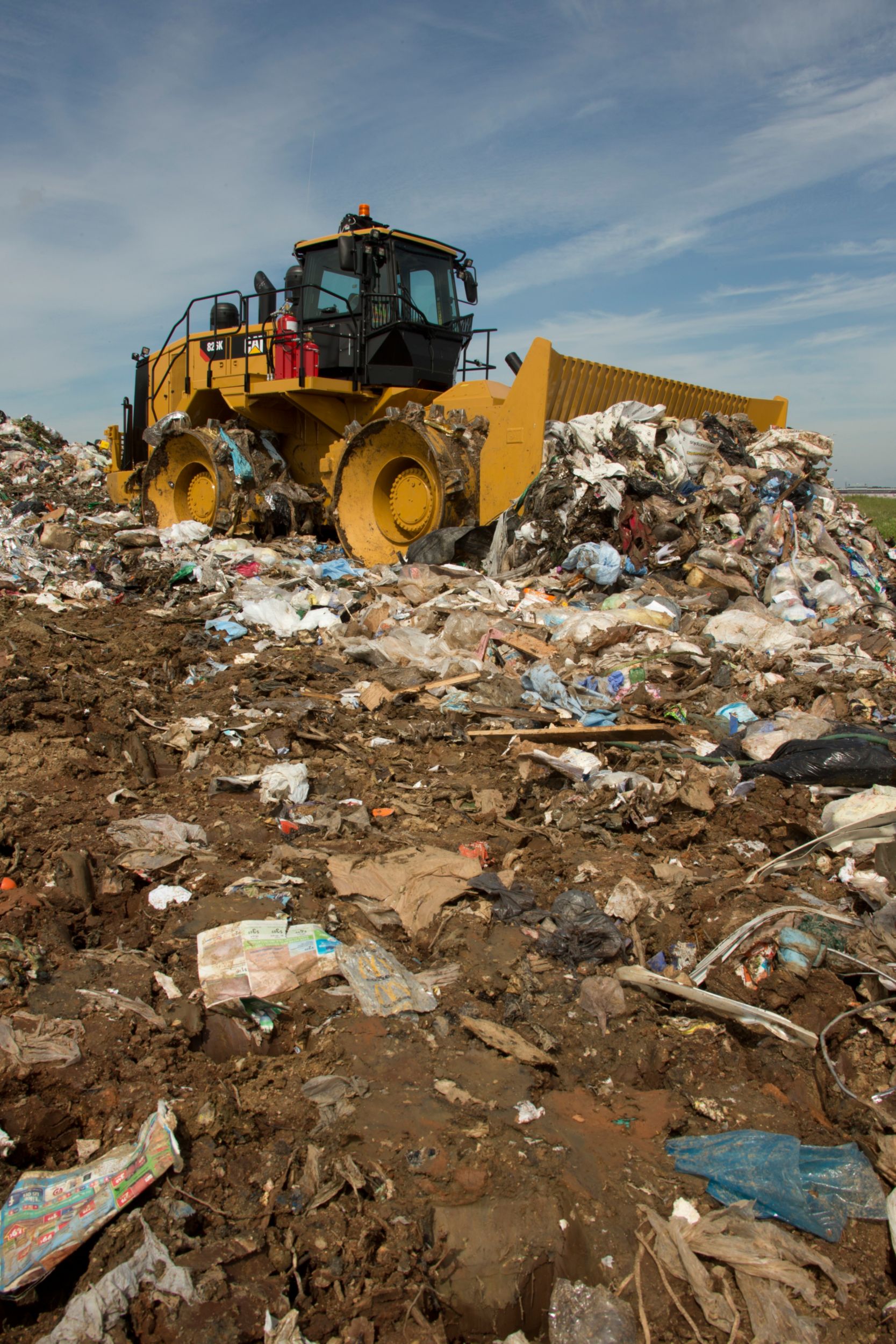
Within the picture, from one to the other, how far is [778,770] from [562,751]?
1039 mm

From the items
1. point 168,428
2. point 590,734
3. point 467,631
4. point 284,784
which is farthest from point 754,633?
point 168,428

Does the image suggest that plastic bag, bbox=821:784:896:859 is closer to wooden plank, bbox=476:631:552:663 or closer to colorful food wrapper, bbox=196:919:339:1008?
colorful food wrapper, bbox=196:919:339:1008

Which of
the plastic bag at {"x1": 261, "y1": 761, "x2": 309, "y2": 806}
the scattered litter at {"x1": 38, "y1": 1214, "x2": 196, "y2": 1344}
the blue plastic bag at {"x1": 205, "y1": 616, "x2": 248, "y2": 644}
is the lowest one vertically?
the scattered litter at {"x1": 38, "y1": 1214, "x2": 196, "y2": 1344}

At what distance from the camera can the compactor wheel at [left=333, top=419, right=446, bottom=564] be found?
7.95 metres

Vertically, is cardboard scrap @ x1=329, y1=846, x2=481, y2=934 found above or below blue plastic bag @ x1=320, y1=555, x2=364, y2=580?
below

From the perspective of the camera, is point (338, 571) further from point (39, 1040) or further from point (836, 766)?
point (39, 1040)

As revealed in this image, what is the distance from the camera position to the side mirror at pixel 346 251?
750cm

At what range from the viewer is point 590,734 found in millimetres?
4465

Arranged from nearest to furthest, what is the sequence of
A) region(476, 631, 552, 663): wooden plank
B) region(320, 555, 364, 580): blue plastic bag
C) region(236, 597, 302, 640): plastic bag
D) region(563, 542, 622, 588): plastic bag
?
region(476, 631, 552, 663): wooden plank, region(236, 597, 302, 640): plastic bag, region(563, 542, 622, 588): plastic bag, region(320, 555, 364, 580): blue plastic bag

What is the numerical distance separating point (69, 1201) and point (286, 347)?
28.9 feet

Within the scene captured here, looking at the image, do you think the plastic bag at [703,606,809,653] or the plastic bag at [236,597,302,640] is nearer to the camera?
the plastic bag at [703,606,809,653]

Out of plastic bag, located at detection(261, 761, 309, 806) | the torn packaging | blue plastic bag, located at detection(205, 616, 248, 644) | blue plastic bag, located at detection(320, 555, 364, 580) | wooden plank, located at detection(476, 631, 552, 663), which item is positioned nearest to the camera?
the torn packaging

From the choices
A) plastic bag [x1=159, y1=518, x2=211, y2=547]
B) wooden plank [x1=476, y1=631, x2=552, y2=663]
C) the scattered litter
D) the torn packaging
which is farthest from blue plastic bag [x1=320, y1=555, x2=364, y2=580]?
the scattered litter

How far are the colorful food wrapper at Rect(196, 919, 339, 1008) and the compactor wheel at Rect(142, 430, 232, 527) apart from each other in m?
7.66
